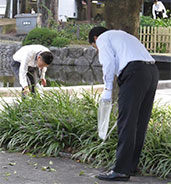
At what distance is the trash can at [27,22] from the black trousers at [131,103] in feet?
74.4

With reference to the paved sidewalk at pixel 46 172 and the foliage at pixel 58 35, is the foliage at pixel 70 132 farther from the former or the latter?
the foliage at pixel 58 35

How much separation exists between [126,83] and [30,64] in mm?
3344

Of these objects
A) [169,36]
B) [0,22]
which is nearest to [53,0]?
[0,22]

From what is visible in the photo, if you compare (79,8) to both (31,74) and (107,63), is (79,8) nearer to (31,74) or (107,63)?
(31,74)

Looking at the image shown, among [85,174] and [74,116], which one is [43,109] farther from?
[85,174]

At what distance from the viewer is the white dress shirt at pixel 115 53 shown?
514cm

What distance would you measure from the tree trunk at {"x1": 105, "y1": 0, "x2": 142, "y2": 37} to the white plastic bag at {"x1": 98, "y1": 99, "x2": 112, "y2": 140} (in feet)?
6.61

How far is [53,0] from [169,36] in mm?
8419

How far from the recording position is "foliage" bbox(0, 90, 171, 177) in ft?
18.7

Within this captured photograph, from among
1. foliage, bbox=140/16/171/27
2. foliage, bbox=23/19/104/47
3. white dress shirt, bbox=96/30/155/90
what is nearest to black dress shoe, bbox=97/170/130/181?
white dress shirt, bbox=96/30/155/90

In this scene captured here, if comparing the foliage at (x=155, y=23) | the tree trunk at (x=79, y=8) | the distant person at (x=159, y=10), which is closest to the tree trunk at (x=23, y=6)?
the tree trunk at (x=79, y=8)

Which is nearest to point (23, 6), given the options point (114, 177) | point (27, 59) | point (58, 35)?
point (58, 35)

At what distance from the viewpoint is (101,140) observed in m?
6.02

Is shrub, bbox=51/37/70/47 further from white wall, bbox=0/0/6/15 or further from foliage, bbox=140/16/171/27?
white wall, bbox=0/0/6/15
